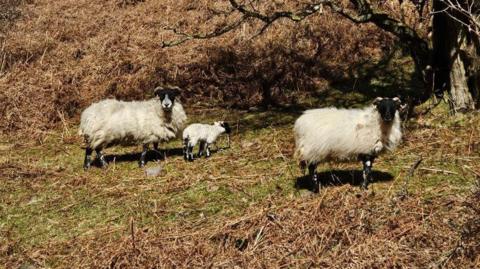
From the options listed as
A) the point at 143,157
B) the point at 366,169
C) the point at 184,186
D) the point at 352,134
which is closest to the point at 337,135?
the point at 352,134

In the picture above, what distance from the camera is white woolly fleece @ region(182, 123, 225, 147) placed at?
11.5 meters

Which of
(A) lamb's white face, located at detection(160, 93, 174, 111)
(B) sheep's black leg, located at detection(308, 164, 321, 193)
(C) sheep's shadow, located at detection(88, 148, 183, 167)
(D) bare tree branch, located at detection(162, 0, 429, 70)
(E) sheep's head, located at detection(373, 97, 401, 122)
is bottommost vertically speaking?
(C) sheep's shadow, located at detection(88, 148, 183, 167)

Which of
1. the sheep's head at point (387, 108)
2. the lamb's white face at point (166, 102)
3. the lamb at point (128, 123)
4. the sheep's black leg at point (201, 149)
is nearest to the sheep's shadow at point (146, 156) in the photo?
the lamb at point (128, 123)

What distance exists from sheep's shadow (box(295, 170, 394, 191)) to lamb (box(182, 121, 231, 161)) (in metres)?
2.36

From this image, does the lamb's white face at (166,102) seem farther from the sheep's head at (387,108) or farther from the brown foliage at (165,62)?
the sheep's head at (387,108)

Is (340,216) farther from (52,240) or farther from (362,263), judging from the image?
(52,240)

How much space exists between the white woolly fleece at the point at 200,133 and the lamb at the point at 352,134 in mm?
2771

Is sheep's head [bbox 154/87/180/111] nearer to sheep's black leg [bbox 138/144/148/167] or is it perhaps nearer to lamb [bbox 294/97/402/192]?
sheep's black leg [bbox 138/144/148/167]

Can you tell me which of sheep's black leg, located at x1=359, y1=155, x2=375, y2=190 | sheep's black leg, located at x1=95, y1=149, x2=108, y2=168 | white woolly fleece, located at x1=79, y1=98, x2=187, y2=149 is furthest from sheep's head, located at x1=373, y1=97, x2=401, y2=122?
sheep's black leg, located at x1=95, y1=149, x2=108, y2=168

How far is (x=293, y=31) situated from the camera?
733 inches

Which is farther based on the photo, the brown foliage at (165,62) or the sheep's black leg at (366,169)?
the brown foliage at (165,62)

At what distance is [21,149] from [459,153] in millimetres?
9498

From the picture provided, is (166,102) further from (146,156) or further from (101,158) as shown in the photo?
(101,158)

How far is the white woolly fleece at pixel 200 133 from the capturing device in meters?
11.5
